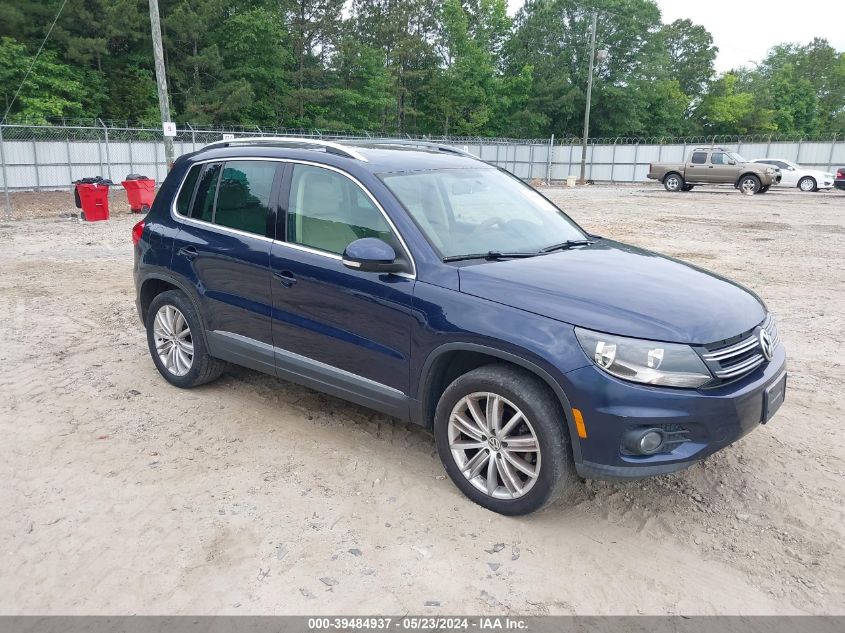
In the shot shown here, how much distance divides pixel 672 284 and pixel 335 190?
2076 millimetres

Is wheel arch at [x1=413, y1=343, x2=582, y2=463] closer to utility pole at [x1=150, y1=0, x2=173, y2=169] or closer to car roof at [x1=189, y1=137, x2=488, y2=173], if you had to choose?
car roof at [x1=189, y1=137, x2=488, y2=173]

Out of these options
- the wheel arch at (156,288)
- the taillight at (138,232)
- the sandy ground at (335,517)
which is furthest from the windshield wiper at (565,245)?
the taillight at (138,232)

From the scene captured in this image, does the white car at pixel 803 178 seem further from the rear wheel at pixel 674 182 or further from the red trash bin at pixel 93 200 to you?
the red trash bin at pixel 93 200

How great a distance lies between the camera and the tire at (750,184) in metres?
28.0

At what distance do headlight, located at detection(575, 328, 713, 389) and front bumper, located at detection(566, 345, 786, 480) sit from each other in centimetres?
4

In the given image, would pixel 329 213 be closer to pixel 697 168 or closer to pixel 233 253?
pixel 233 253

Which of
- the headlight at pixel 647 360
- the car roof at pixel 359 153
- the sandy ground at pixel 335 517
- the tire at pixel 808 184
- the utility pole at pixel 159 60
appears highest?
the utility pole at pixel 159 60

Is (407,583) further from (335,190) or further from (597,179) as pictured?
(597,179)

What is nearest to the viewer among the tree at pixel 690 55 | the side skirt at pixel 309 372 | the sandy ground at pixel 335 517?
the sandy ground at pixel 335 517

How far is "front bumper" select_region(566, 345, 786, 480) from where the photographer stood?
3160 mm

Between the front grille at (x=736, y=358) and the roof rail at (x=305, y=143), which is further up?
the roof rail at (x=305, y=143)

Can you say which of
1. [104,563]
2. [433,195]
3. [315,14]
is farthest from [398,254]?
[315,14]

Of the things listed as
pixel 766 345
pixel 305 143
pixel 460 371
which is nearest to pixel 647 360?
pixel 766 345

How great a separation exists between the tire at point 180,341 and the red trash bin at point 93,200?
1341 centimetres
